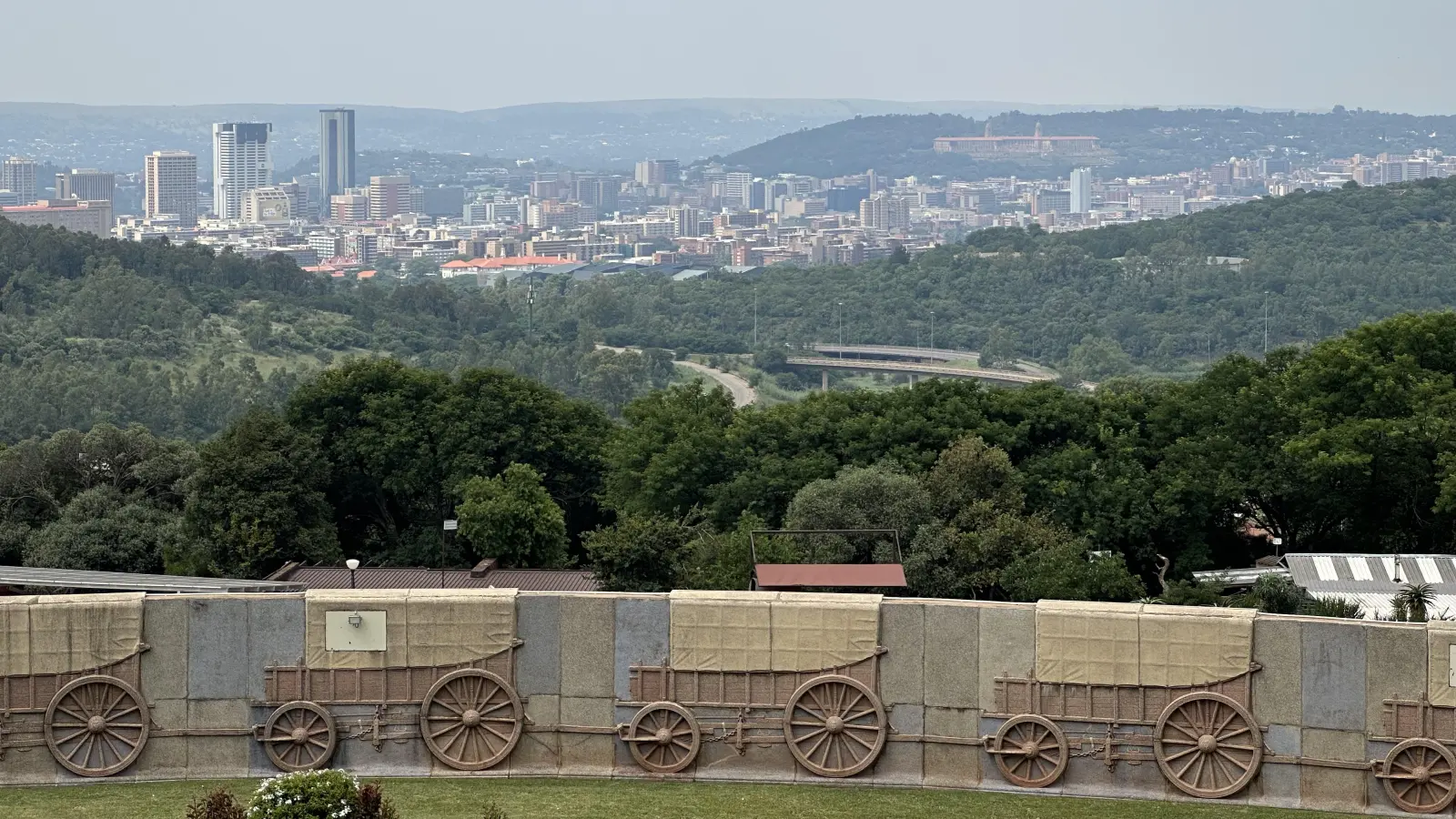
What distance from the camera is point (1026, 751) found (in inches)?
451

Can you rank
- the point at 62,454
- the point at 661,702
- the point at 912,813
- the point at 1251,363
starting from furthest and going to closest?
the point at 62,454 < the point at 1251,363 < the point at 661,702 < the point at 912,813

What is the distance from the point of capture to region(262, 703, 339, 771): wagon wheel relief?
1174 centimetres

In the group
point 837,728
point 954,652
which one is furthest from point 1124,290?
point 837,728

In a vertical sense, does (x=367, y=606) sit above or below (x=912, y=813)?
above

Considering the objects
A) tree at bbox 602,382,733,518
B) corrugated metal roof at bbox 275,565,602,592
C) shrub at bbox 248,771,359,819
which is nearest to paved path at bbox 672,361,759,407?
tree at bbox 602,382,733,518

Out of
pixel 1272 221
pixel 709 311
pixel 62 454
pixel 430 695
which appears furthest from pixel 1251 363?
pixel 1272 221

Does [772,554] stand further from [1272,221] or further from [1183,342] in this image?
[1272,221]

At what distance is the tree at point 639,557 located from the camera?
22.0 m

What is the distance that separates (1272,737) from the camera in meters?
11.3

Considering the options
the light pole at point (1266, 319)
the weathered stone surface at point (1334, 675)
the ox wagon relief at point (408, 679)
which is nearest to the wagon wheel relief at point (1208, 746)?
the weathered stone surface at point (1334, 675)

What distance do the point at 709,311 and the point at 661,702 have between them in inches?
5213

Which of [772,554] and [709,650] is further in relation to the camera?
[772,554]

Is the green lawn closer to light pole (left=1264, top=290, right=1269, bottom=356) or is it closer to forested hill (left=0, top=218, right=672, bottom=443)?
forested hill (left=0, top=218, right=672, bottom=443)

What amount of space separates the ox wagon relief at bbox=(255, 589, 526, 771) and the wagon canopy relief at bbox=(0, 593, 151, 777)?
79cm
